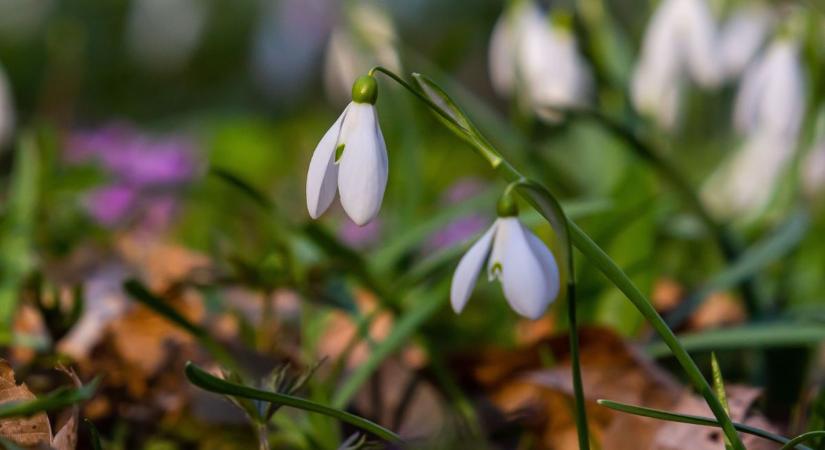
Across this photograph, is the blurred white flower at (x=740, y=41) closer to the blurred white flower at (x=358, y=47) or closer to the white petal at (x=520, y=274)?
the blurred white flower at (x=358, y=47)

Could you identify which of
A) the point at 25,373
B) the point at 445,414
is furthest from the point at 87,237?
the point at 445,414

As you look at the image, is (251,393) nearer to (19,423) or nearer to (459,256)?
(19,423)

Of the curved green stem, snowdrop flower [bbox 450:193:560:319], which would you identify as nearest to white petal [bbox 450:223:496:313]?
snowdrop flower [bbox 450:193:560:319]

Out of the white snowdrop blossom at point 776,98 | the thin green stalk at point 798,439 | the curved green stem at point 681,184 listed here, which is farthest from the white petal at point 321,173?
the white snowdrop blossom at point 776,98

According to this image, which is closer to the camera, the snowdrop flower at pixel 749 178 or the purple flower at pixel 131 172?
the snowdrop flower at pixel 749 178

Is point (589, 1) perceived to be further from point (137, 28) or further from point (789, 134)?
point (137, 28)
